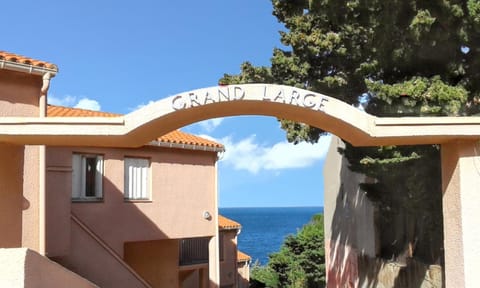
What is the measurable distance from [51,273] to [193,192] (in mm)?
12015

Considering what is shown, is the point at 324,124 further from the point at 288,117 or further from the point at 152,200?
the point at 152,200

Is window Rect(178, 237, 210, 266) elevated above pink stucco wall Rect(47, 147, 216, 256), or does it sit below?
below

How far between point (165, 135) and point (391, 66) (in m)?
6.55

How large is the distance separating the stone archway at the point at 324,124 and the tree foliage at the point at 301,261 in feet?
73.5

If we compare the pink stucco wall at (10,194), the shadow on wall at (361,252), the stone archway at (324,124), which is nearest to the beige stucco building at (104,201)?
the pink stucco wall at (10,194)

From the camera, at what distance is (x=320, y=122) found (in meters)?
7.24

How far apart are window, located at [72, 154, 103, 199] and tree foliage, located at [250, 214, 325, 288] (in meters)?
16.2

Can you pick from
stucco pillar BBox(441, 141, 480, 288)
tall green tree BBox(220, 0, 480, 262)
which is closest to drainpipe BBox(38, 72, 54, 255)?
tall green tree BBox(220, 0, 480, 262)

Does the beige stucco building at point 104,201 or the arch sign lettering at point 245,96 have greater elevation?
the arch sign lettering at point 245,96

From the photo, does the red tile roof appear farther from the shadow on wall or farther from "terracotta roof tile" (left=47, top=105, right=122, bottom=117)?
the shadow on wall

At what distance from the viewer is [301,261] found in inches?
1168

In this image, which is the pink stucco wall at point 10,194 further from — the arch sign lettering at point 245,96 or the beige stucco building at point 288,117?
the arch sign lettering at point 245,96

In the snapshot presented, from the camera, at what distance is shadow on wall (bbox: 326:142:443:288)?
547 inches

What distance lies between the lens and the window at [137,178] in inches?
648
